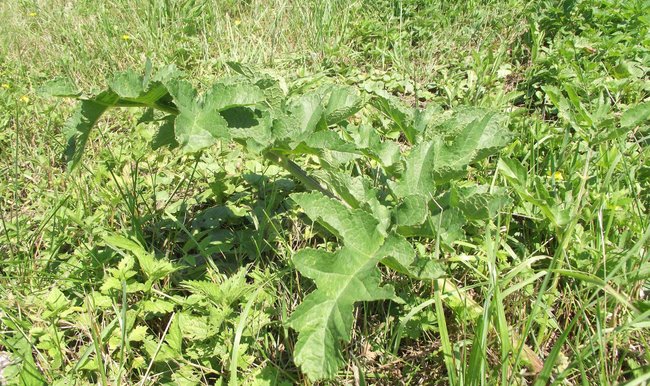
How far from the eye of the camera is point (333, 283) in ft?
4.78

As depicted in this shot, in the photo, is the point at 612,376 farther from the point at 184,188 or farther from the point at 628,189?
the point at 184,188

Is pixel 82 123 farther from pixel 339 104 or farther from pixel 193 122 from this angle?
pixel 339 104

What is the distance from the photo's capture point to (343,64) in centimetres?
379

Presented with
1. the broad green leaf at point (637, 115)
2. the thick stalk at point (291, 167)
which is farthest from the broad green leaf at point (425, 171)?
the broad green leaf at point (637, 115)

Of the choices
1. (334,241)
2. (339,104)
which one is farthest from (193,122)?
(334,241)

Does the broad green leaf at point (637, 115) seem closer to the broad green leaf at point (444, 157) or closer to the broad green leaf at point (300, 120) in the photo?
the broad green leaf at point (444, 157)

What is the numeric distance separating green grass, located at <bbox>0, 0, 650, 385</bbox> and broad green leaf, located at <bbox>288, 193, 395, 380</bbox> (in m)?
0.22

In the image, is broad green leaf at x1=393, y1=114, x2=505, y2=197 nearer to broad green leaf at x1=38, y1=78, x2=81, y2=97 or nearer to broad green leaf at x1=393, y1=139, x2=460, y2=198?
broad green leaf at x1=393, y1=139, x2=460, y2=198

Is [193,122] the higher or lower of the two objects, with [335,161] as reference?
higher

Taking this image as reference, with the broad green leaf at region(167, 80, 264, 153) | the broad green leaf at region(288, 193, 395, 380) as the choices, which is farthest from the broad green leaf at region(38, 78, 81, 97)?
the broad green leaf at region(288, 193, 395, 380)

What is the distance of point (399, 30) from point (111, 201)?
2.45 meters

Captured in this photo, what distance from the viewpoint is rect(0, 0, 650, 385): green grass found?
1.73m

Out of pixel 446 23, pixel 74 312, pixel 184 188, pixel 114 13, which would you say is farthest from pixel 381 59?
pixel 74 312

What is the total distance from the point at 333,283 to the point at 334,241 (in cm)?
82
